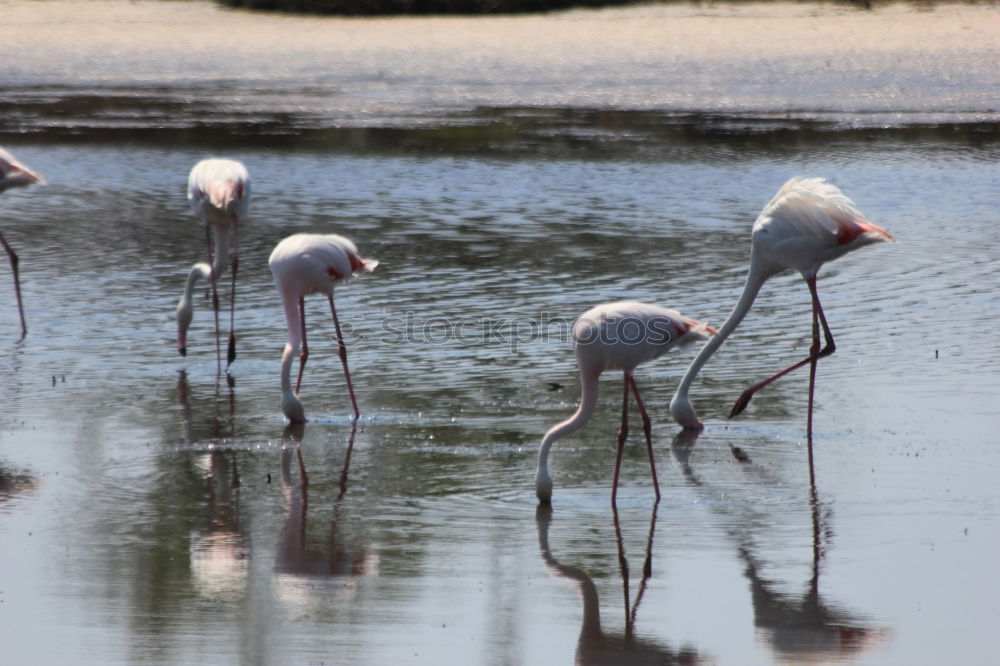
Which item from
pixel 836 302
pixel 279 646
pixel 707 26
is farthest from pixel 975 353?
pixel 707 26

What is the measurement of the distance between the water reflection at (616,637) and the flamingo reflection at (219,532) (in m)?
1.08

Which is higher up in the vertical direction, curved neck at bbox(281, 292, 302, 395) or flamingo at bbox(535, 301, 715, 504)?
flamingo at bbox(535, 301, 715, 504)

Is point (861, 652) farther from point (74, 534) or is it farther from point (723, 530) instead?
point (74, 534)

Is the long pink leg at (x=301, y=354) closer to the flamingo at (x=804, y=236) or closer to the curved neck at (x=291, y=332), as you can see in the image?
the curved neck at (x=291, y=332)

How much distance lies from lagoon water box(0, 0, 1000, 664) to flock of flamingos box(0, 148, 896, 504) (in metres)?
0.18

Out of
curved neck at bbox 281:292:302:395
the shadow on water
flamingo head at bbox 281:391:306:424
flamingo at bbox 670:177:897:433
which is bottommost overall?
the shadow on water

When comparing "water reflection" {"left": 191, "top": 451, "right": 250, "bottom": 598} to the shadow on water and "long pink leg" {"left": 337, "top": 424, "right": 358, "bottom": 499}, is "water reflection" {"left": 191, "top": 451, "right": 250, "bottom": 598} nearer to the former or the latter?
"long pink leg" {"left": 337, "top": 424, "right": 358, "bottom": 499}

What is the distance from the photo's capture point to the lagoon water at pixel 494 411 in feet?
15.9

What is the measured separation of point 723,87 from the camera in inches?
766

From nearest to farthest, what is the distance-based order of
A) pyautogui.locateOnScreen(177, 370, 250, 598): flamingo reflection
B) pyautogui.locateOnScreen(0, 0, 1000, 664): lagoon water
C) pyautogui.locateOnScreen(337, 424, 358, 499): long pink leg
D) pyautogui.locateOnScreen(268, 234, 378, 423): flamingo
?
pyautogui.locateOnScreen(0, 0, 1000, 664): lagoon water
pyautogui.locateOnScreen(177, 370, 250, 598): flamingo reflection
pyautogui.locateOnScreen(337, 424, 358, 499): long pink leg
pyautogui.locateOnScreen(268, 234, 378, 423): flamingo

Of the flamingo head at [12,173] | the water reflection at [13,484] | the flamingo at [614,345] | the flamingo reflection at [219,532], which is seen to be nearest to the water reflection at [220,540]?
the flamingo reflection at [219,532]

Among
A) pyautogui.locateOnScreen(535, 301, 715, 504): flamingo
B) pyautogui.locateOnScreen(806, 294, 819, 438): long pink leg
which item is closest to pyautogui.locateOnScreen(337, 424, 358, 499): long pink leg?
pyautogui.locateOnScreen(535, 301, 715, 504): flamingo

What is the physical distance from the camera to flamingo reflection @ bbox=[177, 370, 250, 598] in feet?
17.0

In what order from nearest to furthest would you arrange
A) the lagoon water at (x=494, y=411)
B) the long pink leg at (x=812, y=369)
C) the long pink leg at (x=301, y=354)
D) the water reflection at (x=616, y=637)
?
the water reflection at (x=616, y=637) → the lagoon water at (x=494, y=411) → the long pink leg at (x=812, y=369) → the long pink leg at (x=301, y=354)
